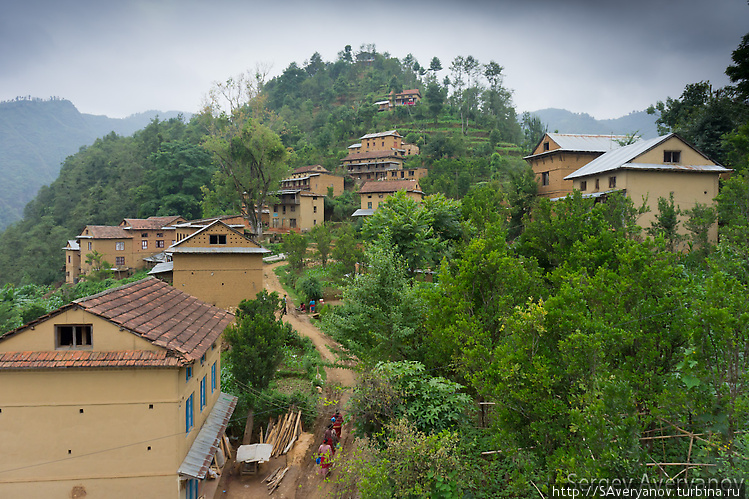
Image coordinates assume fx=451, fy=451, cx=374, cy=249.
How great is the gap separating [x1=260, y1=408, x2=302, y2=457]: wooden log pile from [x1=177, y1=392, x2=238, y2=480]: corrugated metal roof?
2.11 meters

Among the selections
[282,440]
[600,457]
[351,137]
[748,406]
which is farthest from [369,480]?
[351,137]

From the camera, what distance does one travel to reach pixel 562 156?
3438 cm

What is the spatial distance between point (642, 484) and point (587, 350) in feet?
7.90

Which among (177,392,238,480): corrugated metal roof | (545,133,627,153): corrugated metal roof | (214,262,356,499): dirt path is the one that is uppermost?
(545,133,627,153): corrugated metal roof

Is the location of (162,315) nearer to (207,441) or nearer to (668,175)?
(207,441)

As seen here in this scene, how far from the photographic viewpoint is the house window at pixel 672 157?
26266 millimetres

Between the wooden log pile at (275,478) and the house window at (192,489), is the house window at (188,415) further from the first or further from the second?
the wooden log pile at (275,478)

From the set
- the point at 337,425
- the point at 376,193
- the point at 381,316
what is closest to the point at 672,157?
the point at 381,316

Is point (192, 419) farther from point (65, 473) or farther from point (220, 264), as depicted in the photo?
point (220, 264)

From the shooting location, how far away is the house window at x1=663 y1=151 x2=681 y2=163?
26266 millimetres

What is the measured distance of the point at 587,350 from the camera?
9.00 metres

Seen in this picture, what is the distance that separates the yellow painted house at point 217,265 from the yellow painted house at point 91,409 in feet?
56.9

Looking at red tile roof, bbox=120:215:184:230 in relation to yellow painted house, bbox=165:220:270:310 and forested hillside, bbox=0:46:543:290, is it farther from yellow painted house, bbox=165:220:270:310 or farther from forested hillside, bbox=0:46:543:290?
yellow painted house, bbox=165:220:270:310

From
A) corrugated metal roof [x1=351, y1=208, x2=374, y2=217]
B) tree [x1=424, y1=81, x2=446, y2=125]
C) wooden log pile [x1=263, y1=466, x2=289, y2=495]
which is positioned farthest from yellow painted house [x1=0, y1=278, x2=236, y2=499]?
tree [x1=424, y1=81, x2=446, y2=125]
